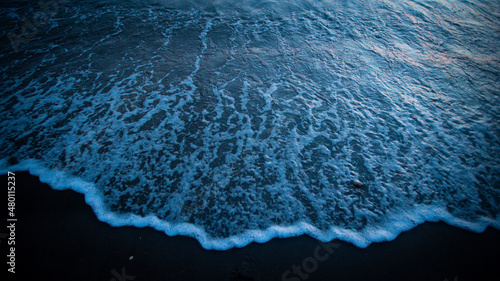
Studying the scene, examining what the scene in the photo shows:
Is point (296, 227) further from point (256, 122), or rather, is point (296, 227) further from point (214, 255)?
point (256, 122)

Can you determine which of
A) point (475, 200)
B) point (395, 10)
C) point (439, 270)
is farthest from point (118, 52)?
point (395, 10)

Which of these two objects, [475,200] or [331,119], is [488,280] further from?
[331,119]

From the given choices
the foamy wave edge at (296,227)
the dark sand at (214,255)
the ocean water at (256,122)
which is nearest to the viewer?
the dark sand at (214,255)

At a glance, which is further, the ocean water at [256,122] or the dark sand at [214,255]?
the ocean water at [256,122]

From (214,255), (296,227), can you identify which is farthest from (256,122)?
(214,255)

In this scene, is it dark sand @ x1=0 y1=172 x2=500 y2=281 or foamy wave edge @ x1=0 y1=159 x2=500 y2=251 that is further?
foamy wave edge @ x1=0 y1=159 x2=500 y2=251
